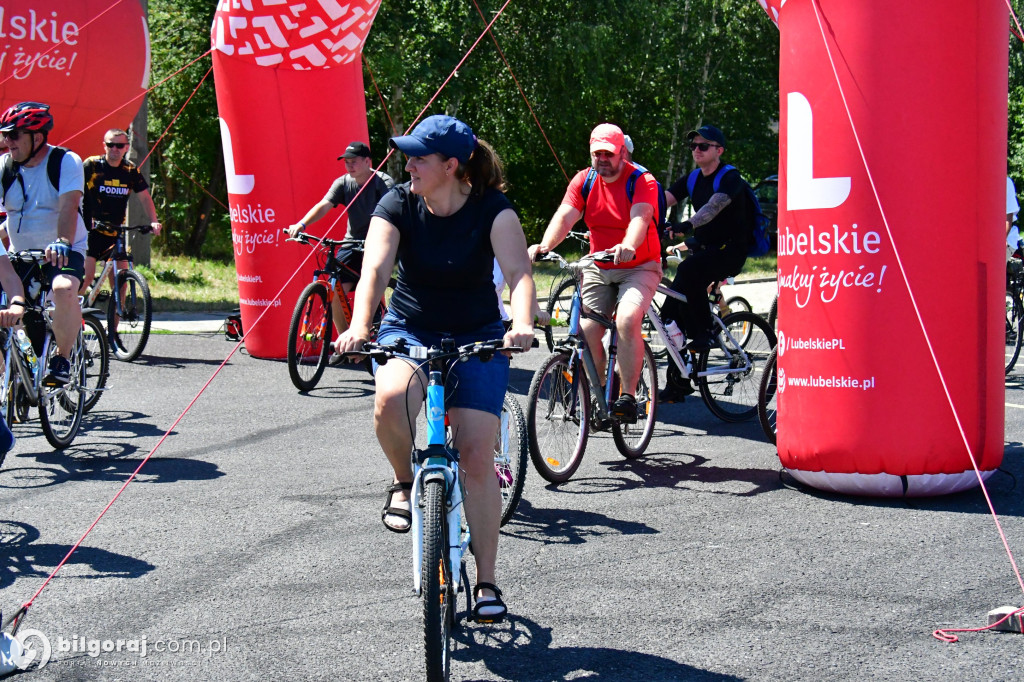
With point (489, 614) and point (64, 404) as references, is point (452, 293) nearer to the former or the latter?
point (489, 614)

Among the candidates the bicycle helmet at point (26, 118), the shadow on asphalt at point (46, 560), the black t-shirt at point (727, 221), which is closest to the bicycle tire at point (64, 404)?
the bicycle helmet at point (26, 118)

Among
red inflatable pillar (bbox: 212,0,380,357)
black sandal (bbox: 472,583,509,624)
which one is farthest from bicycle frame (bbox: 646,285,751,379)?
red inflatable pillar (bbox: 212,0,380,357)

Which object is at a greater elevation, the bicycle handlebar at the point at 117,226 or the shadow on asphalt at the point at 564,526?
the bicycle handlebar at the point at 117,226

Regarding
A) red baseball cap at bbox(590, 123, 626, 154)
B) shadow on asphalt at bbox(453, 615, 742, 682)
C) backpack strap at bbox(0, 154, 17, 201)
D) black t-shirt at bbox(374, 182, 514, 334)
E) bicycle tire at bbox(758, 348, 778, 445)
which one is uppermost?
red baseball cap at bbox(590, 123, 626, 154)

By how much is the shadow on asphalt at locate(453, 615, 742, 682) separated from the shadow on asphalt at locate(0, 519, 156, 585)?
1.66 meters

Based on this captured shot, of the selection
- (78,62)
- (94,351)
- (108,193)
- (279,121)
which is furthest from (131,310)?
(78,62)

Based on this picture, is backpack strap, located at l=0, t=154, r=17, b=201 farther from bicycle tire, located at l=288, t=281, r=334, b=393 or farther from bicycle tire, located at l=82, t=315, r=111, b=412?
bicycle tire, located at l=288, t=281, r=334, b=393

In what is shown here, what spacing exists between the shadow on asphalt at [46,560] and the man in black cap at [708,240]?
4.15 meters

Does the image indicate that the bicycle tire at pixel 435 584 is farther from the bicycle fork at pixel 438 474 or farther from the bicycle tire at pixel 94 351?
the bicycle tire at pixel 94 351

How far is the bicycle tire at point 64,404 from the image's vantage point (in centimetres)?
709

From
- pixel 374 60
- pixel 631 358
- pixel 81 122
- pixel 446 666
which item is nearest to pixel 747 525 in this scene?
pixel 631 358

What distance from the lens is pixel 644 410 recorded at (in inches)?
288

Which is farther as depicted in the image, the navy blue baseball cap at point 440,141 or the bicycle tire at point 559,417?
the bicycle tire at point 559,417

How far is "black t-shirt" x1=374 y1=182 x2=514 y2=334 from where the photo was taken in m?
4.32
